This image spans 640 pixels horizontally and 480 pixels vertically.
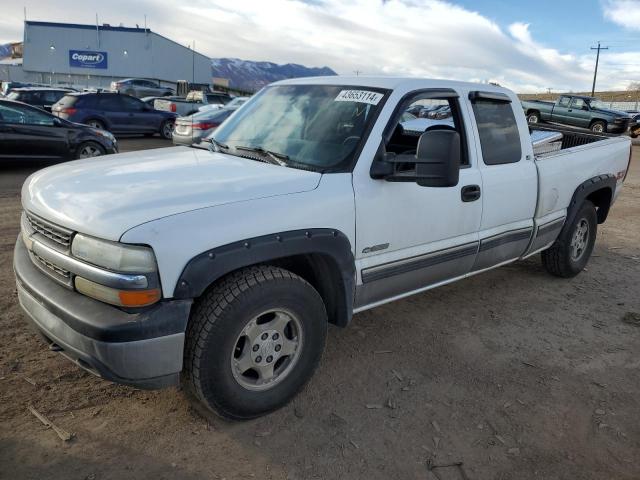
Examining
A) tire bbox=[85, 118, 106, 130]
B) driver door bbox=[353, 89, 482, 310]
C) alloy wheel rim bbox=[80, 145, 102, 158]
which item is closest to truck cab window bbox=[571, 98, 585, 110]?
tire bbox=[85, 118, 106, 130]

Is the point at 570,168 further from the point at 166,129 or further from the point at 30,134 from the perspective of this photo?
the point at 166,129

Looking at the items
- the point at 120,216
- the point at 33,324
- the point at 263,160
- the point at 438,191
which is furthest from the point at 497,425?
the point at 33,324

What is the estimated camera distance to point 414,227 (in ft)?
11.3

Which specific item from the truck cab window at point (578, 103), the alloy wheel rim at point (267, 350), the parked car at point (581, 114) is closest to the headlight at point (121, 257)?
the alloy wheel rim at point (267, 350)

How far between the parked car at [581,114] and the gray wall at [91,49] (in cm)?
4292

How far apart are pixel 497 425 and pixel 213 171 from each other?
2139 millimetres

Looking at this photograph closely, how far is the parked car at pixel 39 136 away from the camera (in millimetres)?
9852

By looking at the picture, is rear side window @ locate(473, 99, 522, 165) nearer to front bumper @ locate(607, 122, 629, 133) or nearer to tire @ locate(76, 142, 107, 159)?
tire @ locate(76, 142, 107, 159)

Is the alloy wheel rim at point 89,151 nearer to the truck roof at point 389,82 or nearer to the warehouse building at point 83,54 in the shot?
the truck roof at point 389,82

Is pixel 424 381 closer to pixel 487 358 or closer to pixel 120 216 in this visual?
pixel 487 358

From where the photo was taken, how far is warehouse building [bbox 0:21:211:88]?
5438cm

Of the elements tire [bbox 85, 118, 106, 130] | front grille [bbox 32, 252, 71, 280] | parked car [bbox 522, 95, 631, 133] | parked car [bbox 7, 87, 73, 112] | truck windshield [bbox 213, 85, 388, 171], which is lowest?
front grille [bbox 32, 252, 71, 280]

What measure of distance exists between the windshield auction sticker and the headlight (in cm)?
174

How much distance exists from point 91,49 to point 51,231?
60.0 meters
